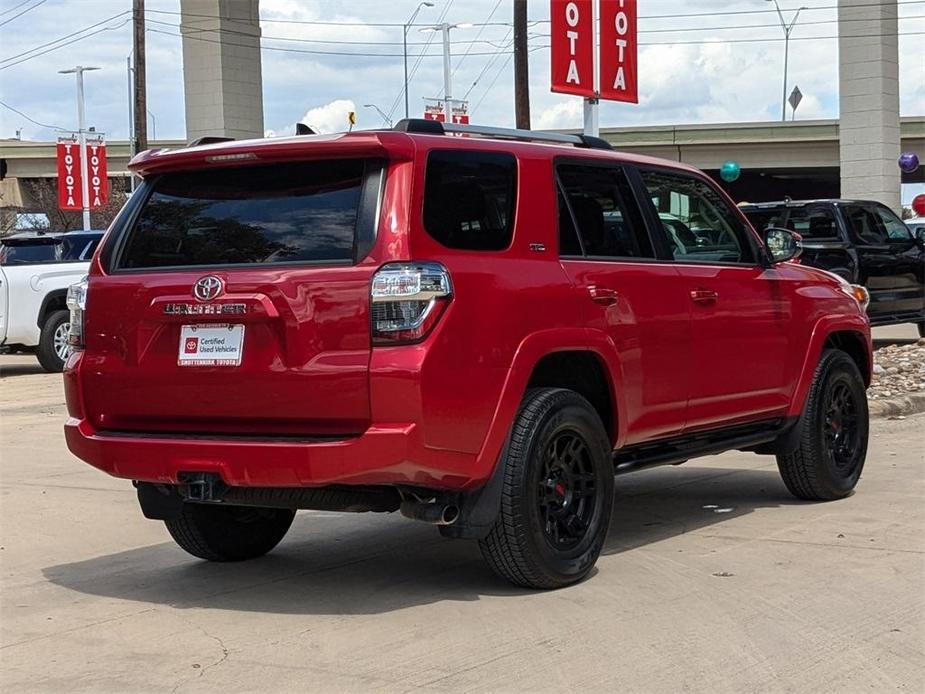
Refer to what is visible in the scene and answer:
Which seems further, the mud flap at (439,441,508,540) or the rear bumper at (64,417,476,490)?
the mud flap at (439,441,508,540)

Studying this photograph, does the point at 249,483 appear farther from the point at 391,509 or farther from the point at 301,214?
the point at 301,214

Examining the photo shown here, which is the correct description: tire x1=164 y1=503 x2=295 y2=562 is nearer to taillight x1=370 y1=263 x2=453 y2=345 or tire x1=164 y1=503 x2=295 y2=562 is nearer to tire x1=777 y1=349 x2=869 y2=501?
taillight x1=370 y1=263 x2=453 y2=345

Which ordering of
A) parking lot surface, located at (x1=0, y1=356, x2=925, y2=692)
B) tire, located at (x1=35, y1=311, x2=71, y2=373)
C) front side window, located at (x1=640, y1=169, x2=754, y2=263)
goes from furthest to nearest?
tire, located at (x1=35, y1=311, x2=71, y2=373)
front side window, located at (x1=640, y1=169, x2=754, y2=263)
parking lot surface, located at (x1=0, y1=356, x2=925, y2=692)

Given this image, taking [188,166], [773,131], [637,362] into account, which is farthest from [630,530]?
[773,131]

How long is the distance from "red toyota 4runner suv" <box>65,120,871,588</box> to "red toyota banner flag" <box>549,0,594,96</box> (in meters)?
6.91

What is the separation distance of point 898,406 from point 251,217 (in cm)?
804

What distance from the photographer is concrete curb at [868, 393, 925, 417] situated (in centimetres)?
1200

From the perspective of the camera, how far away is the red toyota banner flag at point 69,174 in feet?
128

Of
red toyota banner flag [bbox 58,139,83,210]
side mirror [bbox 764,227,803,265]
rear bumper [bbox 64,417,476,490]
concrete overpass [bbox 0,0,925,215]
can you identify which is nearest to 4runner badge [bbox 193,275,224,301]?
rear bumper [bbox 64,417,476,490]

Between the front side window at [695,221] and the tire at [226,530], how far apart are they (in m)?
2.43

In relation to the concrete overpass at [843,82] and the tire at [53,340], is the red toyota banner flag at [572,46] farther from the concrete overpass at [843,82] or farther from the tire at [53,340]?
the concrete overpass at [843,82]

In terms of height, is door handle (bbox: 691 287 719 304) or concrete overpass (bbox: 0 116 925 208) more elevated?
concrete overpass (bbox: 0 116 925 208)

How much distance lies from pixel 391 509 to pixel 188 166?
172 centimetres

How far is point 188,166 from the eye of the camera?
5.99m
